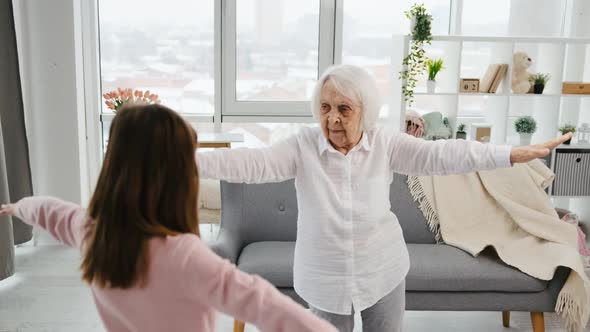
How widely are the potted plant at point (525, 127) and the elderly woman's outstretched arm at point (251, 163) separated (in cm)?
291

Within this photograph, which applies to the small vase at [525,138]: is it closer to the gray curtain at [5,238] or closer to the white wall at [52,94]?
the white wall at [52,94]

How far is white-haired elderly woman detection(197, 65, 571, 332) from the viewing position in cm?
183

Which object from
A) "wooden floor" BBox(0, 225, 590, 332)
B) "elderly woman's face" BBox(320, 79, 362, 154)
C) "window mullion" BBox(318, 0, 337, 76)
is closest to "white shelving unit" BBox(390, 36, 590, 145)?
"window mullion" BBox(318, 0, 337, 76)

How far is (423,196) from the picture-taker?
325 cm

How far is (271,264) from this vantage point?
2807 mm

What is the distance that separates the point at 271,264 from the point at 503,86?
2366mm

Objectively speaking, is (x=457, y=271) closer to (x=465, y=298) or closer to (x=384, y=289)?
(x=465, y=298)

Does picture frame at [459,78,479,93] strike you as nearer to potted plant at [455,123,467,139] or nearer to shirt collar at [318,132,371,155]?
potted plant at [455,123,467,139]

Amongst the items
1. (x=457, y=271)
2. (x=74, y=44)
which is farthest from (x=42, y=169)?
(x=457, y=271)

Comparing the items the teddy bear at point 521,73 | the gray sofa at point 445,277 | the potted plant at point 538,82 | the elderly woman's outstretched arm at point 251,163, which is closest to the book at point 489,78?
the teddy bear at point 521,73

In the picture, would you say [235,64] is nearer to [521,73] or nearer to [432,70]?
[432,70]

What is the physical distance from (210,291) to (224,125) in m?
3.90

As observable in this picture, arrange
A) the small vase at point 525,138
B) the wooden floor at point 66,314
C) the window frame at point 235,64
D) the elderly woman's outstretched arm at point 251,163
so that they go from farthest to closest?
1. the window frame at point 235,64
2. the small vase at point 525,138
3. the wooden floor at point 66,314
4. the elderly woman's outstretched arm at point 251,163

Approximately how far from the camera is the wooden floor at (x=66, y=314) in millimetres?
3062
